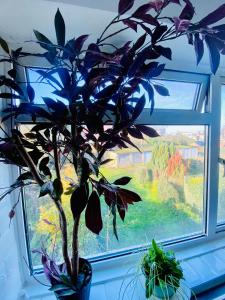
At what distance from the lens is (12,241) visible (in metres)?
0.97

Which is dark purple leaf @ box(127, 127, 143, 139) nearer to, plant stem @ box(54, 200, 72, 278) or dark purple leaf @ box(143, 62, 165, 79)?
dark purple leaf @ box(143, 62, 165, 79)

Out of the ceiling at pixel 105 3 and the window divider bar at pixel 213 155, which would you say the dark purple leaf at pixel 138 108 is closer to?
the ceiling at pixel 105 3

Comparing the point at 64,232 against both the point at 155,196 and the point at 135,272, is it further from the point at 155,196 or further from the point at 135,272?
the point at 155,196

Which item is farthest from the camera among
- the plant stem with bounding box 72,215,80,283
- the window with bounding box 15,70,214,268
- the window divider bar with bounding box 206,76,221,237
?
the window divider bar with bounding box 206,76,221,237

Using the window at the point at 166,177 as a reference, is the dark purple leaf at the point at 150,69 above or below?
above

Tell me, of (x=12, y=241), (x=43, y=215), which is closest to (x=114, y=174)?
(x=43, y=215)

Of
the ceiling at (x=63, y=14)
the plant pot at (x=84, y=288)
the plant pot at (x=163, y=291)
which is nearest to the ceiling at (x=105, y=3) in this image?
the ceiling at (x=63, y=14)

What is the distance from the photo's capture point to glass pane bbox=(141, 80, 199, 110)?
1.32 meters

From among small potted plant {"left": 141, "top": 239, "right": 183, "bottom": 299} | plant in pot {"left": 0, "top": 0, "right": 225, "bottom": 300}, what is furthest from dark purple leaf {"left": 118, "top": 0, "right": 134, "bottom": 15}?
small potted plant {"left": 141, "top": 239, "right": 183, "bottom": 299}

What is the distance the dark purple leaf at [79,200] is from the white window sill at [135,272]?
0.77 m

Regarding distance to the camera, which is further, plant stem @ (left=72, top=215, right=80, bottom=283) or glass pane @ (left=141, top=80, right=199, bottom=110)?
glass pane @ (left=141, top=80, right=199, bottom=110)

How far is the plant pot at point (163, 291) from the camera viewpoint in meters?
0.96

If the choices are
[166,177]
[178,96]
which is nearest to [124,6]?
[178,96]

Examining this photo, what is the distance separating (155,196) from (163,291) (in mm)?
555
